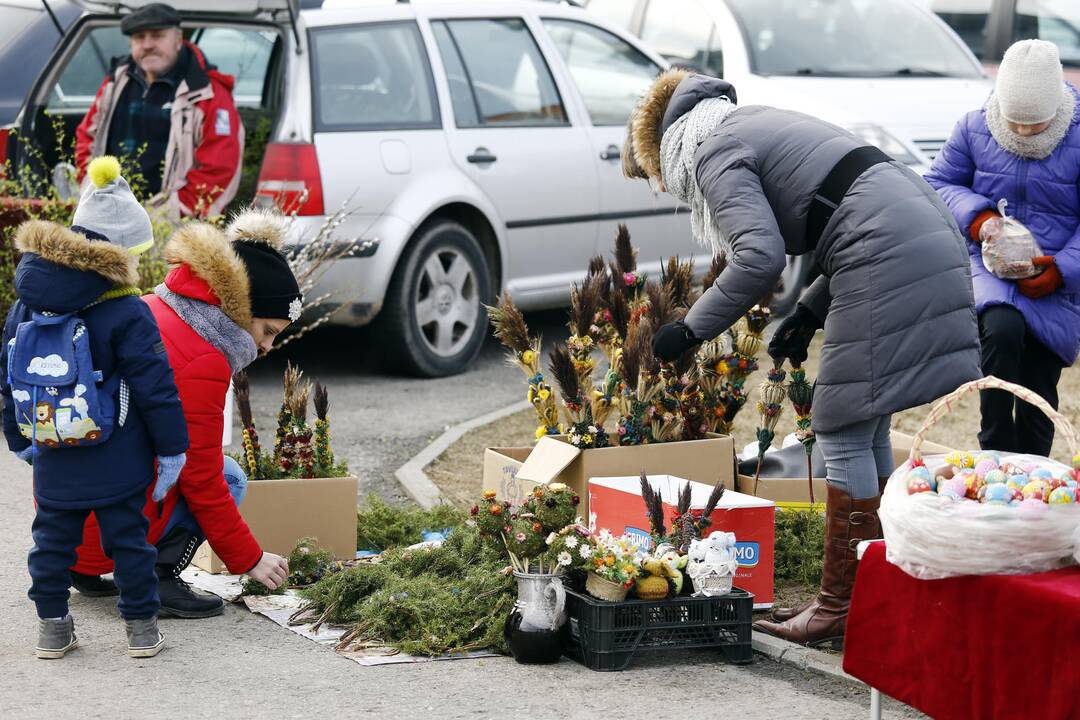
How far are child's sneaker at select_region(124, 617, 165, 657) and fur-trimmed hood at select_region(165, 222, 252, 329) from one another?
94cm

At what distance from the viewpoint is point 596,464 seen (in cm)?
553

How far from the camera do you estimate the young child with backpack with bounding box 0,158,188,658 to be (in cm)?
442

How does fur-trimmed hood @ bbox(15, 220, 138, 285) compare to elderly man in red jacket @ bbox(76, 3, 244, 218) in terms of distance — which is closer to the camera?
fur-trimmed hood @ bbox(15, 220, 138, 285)

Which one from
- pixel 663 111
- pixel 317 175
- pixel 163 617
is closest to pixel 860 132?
pixel 317 175

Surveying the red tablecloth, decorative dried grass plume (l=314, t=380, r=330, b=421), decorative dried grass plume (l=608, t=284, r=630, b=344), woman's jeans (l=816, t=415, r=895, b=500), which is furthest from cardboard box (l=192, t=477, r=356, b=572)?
the red tablecloth

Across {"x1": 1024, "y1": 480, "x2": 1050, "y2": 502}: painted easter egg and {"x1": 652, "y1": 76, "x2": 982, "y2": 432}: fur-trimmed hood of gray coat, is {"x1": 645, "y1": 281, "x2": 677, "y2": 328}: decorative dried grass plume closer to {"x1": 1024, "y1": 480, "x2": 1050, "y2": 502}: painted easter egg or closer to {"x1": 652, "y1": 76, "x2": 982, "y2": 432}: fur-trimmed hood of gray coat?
{"x1": 652, "y1": 76, "x2": 982, "y2": 432}: fur-trimmed hood of gray coat

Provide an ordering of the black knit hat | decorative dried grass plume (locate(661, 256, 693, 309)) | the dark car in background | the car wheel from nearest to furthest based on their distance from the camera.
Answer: the black knit hat
decorative dried grass plume (locate(661, 256, 693, 309))
the car wheel
the dark car in background

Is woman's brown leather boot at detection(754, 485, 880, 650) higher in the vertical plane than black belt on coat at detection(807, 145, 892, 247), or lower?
lower

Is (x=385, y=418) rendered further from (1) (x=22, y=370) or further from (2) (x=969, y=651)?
(2) (x=969, y=651)

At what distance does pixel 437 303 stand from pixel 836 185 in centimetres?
440

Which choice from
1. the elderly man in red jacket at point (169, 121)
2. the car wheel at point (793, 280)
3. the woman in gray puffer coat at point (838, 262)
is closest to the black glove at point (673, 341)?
the woman in gray puffer coat at point (838, 262)

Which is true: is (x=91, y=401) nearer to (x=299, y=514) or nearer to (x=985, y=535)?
(x=299, y=514)

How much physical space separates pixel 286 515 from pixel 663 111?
190 centimetres

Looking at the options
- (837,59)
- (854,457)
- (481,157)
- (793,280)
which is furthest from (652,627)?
(837,59)
